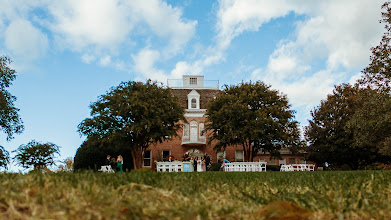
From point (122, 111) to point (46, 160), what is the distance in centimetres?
920

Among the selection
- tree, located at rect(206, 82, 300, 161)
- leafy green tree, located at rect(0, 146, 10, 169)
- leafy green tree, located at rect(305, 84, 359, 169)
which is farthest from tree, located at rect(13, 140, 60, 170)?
leafy green tree, located at rect(305, 84, 359, 169)

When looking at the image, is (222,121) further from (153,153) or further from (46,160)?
(46,160)

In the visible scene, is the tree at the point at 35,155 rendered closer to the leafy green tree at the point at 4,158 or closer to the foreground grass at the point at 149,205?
the leafy green tree at the point at 4,158

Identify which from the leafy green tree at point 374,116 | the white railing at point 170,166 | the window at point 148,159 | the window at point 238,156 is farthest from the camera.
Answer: the window at point 238,156

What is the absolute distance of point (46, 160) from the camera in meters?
39.6

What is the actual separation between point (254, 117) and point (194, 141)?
11928mm

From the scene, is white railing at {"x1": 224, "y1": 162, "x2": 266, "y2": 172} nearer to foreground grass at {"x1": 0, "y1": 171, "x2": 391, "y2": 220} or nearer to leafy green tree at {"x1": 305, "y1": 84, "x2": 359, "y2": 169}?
leafy green tree at {"x1": 305, "y1": 84, "x2": 359, "y2": 169}

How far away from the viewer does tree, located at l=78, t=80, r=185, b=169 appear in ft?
126

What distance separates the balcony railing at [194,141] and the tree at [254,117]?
672 cm

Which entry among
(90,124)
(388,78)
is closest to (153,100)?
(90,124)

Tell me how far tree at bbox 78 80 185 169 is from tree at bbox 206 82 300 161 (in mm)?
5432

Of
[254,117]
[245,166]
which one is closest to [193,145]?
[254,117]

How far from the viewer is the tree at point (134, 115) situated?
3850 centimetres

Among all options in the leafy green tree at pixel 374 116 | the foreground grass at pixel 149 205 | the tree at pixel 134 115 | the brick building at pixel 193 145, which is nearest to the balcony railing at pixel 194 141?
the brick building at pixel 193 145
